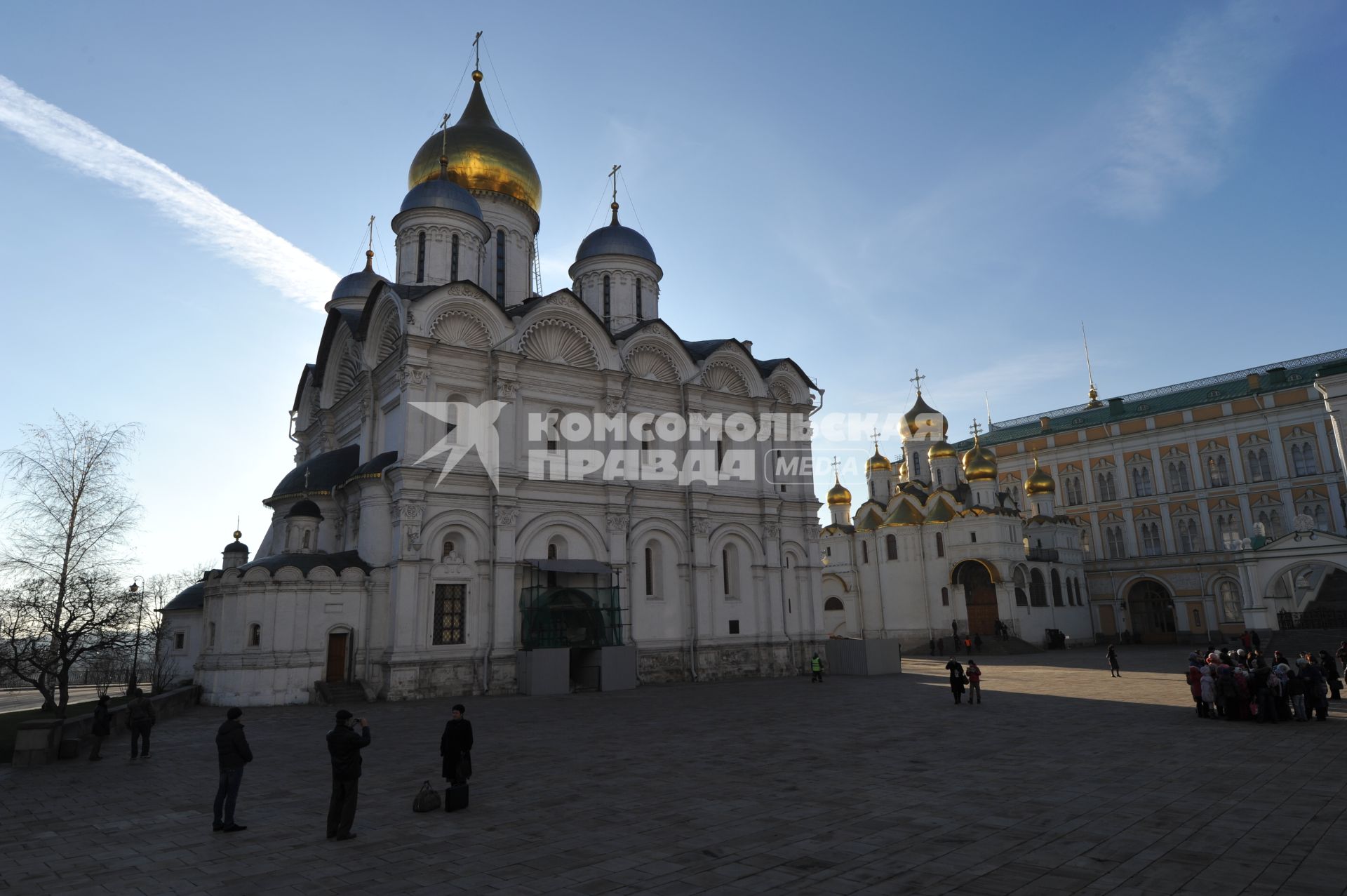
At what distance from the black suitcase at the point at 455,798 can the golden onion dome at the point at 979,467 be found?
4128 cm

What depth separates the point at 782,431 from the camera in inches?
1208

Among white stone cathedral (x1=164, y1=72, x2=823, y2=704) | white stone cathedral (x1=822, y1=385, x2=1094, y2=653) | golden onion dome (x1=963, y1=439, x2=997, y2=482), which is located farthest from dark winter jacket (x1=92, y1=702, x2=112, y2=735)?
golden onion dome (x1=963, y1=439, x2=997, y2=482)

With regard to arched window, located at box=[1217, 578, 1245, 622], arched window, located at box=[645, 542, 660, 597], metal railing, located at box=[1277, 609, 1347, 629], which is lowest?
metal railing, located at box=[1277, 609, 1347, 629]

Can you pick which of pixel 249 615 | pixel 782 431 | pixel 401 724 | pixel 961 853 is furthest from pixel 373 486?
pixel 961 853

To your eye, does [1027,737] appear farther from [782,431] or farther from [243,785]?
[782,431]

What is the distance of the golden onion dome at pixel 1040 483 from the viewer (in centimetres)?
4800

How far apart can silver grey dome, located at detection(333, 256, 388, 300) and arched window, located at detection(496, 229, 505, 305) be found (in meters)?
5.04

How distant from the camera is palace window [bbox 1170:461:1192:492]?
4619 centimetres

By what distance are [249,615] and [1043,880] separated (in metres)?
19.7

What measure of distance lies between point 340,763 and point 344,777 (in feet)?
0.47

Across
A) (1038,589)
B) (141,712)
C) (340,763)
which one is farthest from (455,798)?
(1038,589)

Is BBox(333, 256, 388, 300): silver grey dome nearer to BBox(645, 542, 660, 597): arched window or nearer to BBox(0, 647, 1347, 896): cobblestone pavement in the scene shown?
BBox(645, 542, 660, 597): arched window

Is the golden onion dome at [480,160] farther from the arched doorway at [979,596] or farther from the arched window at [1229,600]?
the arched window at [1229,600]

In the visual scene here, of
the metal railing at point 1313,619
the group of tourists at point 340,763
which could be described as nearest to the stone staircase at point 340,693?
the group of tourists at point 340,763
